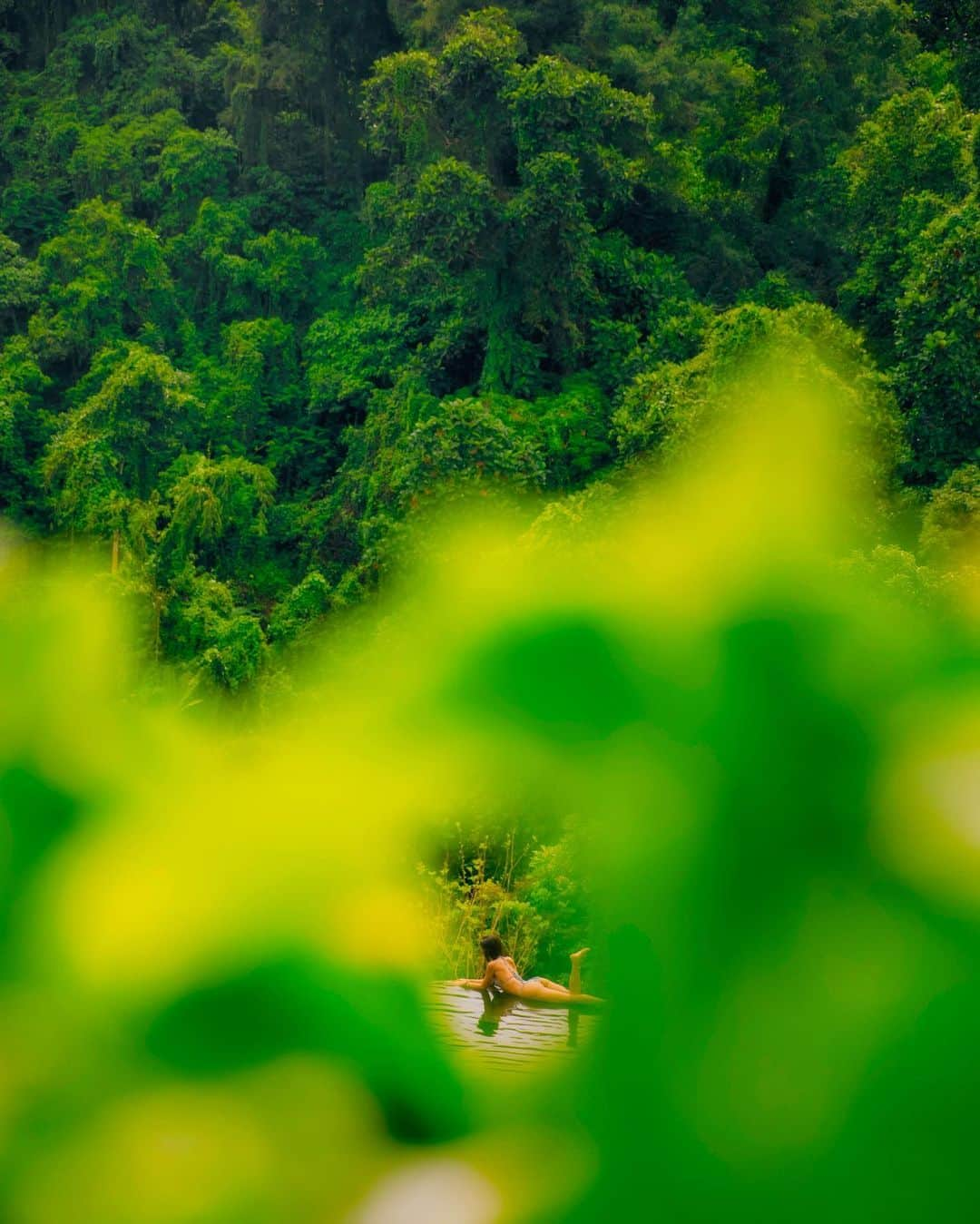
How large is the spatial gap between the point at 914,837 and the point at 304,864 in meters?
0.41

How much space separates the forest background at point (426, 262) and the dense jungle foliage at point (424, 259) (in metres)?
0.04

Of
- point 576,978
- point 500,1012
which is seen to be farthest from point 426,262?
point 500,1012

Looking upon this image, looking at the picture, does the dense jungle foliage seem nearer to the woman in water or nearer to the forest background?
the forest background

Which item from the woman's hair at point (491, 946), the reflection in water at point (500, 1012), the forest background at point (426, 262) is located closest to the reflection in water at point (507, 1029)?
the reflection in water at point (500, 1012)

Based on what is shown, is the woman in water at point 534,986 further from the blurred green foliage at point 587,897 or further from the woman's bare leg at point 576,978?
the blurred green foliage at point 587,897

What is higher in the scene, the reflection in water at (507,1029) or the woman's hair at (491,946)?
the reflection in water at (507,1029)

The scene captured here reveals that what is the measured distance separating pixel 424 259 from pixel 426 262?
0.17 m

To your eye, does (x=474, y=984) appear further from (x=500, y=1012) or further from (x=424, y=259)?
(x=424, y=259)

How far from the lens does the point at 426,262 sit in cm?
1334

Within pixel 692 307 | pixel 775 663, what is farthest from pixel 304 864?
pixel 692 307

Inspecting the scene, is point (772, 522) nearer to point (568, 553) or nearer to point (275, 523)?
point (568, 553)

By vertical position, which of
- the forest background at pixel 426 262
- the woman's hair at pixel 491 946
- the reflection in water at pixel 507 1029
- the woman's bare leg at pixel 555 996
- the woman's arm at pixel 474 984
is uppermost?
the forest background at pixel 426 262

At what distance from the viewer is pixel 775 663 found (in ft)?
3.20

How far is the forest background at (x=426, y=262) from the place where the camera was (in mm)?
10672
